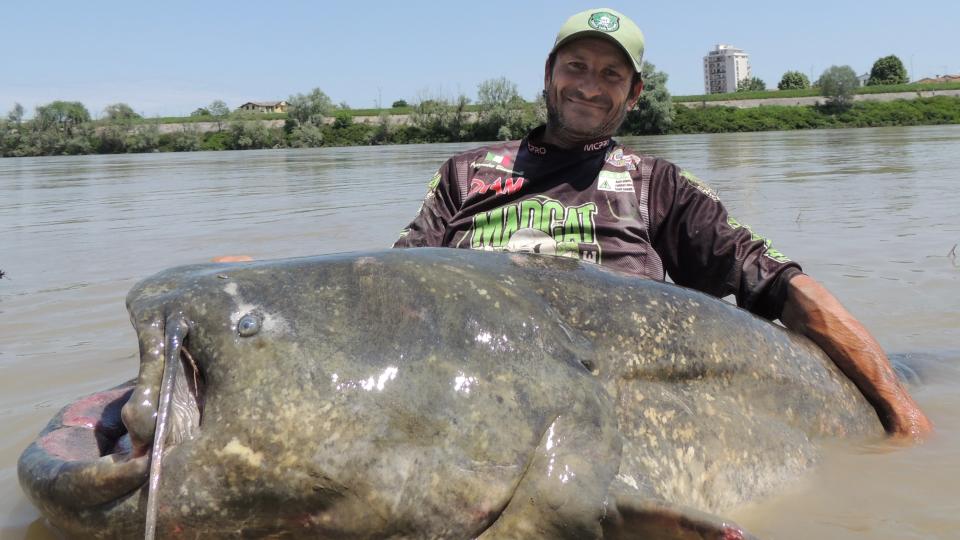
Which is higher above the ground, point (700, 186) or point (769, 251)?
point (700, 186)

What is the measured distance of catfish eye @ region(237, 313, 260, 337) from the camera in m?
1.80

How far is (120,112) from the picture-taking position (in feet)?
247

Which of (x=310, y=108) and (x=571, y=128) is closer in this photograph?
(x=571, y=128)

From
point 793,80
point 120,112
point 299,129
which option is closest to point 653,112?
point 299,129

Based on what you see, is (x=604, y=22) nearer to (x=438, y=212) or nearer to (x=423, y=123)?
(x=438, y=212)

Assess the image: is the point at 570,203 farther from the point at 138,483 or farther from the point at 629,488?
the point at 138,483

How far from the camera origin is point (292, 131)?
67.8 meters

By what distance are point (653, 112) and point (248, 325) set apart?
5647cm

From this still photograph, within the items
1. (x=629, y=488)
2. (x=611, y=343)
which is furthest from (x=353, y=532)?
(x=611, y=343)

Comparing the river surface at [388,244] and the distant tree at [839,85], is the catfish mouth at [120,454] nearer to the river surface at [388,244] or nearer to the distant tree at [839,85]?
the river surface at [388,244]

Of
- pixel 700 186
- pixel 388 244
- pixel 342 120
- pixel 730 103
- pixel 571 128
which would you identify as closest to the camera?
pixel 700 186

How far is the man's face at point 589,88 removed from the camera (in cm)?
356

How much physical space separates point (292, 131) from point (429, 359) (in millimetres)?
68782

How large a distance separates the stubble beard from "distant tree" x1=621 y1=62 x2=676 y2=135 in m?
53.3
